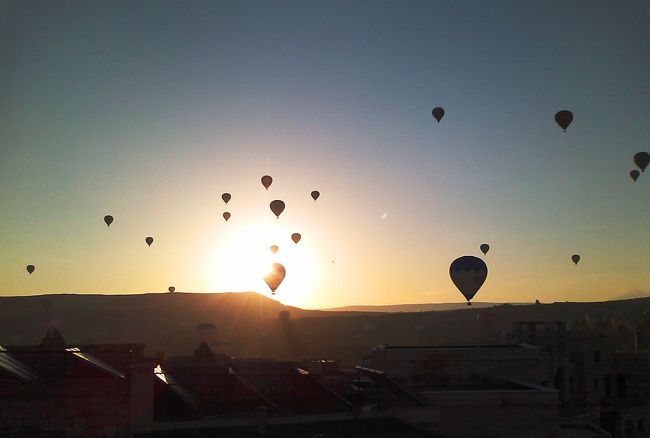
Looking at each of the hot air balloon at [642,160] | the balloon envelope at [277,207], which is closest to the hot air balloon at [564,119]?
the hot air balloon at [642,160]

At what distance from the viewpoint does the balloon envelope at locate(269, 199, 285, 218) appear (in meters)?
65.2

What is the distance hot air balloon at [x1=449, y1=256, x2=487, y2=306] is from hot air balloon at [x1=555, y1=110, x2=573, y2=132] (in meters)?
14.5

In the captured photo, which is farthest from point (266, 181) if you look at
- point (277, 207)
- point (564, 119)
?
point (564, 119)

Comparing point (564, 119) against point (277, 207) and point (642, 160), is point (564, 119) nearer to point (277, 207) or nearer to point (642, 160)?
point (642, 160)

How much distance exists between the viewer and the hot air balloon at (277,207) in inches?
2569

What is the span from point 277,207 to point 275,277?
37.2 ft

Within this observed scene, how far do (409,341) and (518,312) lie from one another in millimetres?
43830

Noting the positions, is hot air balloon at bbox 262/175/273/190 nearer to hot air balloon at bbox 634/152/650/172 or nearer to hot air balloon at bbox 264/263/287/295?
hot air balloon at bbox 264/263/287/295

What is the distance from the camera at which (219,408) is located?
2745cm

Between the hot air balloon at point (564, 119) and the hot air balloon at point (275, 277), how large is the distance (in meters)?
34.7

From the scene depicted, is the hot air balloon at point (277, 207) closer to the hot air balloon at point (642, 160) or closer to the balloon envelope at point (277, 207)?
the balloon envelope at point (277, 207)

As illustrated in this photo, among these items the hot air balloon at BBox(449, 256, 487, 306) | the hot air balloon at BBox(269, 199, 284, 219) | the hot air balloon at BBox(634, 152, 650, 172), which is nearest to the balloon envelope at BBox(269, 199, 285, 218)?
the hot air balloon at BBox(269, 199, 284, 219)

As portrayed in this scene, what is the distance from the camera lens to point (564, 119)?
57.3m

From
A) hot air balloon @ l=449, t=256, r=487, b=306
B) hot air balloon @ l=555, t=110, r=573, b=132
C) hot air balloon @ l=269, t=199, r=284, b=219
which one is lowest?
hot air balloon @ l=449, t=256, r=487, b=306
